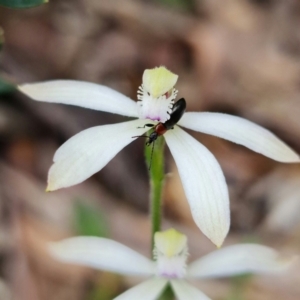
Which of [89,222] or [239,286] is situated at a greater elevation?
[89,222]

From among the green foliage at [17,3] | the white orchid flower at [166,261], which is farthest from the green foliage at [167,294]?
the green foliage at [17,3]

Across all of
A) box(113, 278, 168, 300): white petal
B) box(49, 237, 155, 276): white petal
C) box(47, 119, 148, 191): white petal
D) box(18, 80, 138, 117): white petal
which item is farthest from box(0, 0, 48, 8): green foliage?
→ box(113, 278, 168, 300): white petal

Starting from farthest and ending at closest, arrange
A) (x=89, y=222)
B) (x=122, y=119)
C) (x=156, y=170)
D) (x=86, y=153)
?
(x=122, y=119) → (x=89, y=222) → (x=156, y=170) → (x=86, y=153)

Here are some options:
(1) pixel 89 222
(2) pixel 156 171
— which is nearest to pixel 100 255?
(2) pixel 156 171

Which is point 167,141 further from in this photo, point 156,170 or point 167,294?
point 167,294

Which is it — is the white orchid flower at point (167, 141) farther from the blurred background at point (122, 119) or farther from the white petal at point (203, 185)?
the blurred background at point (122, 119)

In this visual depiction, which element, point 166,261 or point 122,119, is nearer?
point 166,261

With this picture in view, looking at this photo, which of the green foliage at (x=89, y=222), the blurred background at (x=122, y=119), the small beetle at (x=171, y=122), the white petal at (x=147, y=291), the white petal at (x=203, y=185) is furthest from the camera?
the blurred background at (x=122, y=119)
